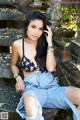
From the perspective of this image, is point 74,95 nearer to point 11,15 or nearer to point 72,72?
point 72,72

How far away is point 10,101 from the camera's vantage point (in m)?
3.55

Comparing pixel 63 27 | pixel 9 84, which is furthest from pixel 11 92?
pixel 63 27

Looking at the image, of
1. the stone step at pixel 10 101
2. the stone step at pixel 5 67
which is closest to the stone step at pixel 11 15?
the stone step at pixel 5 67

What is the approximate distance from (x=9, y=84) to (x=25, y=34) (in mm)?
825

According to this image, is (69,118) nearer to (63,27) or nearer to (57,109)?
(57,109)

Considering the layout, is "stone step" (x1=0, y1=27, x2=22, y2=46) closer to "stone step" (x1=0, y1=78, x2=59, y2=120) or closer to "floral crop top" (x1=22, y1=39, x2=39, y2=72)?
"stone step" (x1=0, y1=78, x2=59, y2=120)

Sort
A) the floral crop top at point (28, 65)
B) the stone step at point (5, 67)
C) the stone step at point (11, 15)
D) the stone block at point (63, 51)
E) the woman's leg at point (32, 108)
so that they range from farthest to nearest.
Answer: the stone step at point (11, 15), the stone step at point (5, 67), the stone block at point (63, 51), the floral crop top at point (28, 65), the woman's leg at point (32, 108)

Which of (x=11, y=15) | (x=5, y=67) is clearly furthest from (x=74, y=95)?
(x=11, y=15)

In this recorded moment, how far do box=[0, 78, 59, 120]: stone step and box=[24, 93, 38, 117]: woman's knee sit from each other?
0.29 meters

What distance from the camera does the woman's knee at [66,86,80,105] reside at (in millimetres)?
3164

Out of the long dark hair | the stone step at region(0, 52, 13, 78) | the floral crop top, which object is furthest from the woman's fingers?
the stone step at region(0, 52, 13, 78)

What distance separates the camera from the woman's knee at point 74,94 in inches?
125

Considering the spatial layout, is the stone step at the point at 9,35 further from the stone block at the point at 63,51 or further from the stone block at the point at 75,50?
the stone block at the point at 75,50

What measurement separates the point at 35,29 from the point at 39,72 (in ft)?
1.63
